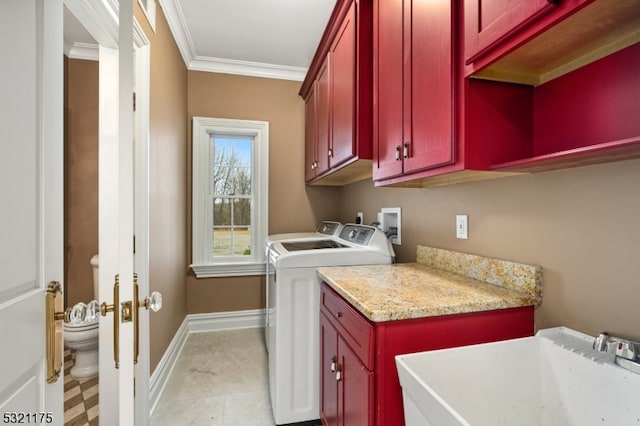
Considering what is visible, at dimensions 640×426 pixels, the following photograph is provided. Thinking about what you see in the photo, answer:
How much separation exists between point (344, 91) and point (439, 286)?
1.32 m

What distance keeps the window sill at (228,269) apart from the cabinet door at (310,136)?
112cm

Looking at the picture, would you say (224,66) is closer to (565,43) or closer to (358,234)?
(358,234)

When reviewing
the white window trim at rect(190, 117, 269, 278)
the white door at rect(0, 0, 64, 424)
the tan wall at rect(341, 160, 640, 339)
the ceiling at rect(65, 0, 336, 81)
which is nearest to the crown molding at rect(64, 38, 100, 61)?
the ceiling at rect(65, 0, 336, 81)

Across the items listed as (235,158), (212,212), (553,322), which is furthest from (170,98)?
(553,322)

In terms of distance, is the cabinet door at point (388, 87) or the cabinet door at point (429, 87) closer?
the cabinet door at point (429, 87)

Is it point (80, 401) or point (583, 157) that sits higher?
point (583, 157)

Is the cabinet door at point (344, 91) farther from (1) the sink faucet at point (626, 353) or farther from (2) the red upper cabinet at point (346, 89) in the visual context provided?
(1) the sink faucet at point (626, 353)

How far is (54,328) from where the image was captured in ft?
2.40

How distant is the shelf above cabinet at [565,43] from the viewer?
2.37 feet

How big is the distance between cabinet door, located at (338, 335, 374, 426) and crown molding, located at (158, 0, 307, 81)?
2.71m

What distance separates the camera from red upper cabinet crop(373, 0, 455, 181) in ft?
3.56

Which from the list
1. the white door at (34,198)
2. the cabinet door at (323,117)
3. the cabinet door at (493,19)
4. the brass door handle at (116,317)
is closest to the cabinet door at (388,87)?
the cabinet door at (493,19)

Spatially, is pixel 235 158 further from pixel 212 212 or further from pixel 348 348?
pixel 348 348

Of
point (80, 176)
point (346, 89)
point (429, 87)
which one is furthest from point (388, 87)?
point (80, 176)
